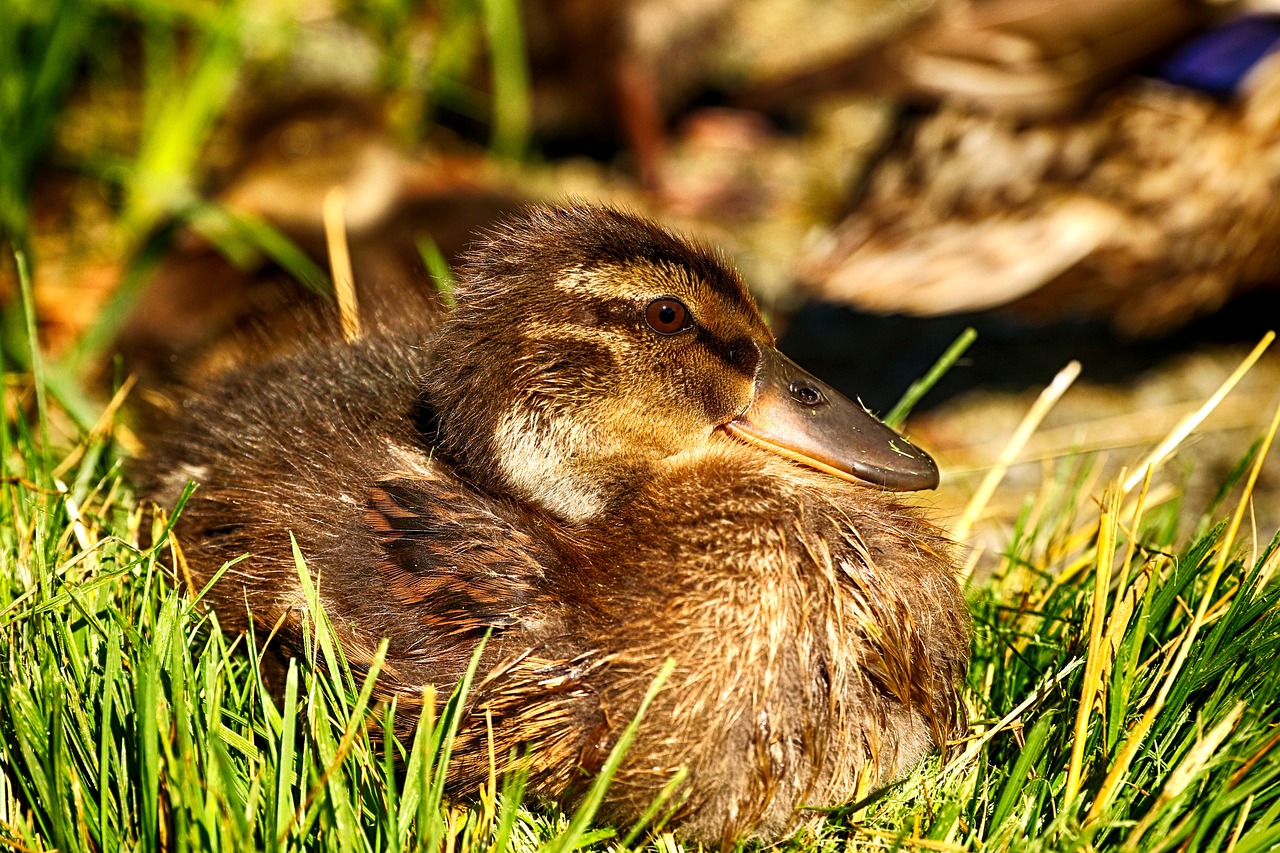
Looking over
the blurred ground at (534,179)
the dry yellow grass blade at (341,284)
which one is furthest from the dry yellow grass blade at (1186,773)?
the dry yellow grass blade at (341,284)

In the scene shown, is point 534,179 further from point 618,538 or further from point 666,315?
point 618,538

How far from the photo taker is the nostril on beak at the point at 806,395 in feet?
6.76

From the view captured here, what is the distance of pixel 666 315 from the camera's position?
2.00 meters

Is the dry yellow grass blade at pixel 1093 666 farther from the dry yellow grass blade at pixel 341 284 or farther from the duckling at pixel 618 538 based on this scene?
the dry yellow grass blade at pixel 341 284

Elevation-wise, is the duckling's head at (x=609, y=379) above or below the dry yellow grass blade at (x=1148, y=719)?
above

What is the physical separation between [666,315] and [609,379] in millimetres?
142

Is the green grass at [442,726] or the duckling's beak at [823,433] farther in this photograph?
the duckling's beak at [823,433]

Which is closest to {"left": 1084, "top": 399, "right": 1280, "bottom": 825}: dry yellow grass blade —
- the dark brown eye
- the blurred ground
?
the dark brown eye

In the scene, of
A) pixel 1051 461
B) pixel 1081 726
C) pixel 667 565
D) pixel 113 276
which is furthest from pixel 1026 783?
pixel 113 276

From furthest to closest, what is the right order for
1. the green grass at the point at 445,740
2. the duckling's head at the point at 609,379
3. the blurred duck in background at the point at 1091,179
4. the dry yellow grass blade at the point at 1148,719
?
the blurred duck in background at the point at 1091,179
the duckling's head at the point at 609,379
the dry yellow grass blade at the point at 1148,719
the green grass at the point at 445,740

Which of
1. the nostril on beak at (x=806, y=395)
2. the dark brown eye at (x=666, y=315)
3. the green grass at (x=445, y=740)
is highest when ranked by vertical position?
the dark brown eye at (x=666, y=315)

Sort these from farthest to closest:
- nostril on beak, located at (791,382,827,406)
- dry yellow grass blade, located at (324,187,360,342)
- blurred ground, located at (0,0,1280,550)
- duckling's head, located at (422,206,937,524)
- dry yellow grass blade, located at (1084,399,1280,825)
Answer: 1. blurred ground, located at (0,0,1280,550)
2. dry yellow grass blade, located at (324,187,360,342)
3. nostril on beak, located at (791,382,827,406)
4. duckling's head, located at (422,206,937,524)
5. dry yellow grass blade, located at (1084,399,1280,825)

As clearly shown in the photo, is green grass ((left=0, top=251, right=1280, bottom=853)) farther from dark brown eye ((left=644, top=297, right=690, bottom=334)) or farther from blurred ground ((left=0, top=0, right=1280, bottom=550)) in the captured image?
blurred ground ((left=0, top=0, right=1280, bottom=550))

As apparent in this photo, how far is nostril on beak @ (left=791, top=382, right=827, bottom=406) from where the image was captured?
2.06m
